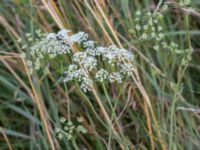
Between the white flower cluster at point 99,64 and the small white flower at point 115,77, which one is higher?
the white flower cluster at point 99,64

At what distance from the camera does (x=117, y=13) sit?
163cm

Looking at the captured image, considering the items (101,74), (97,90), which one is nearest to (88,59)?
(101,74)

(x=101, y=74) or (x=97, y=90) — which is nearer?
(x=101, y=74)

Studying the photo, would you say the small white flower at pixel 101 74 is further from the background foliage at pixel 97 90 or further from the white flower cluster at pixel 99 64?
the background foliage at pixel 97 90

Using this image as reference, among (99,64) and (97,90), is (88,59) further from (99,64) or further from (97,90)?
(97,90)

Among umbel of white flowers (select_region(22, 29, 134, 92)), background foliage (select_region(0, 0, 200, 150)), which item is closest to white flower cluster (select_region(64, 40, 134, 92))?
umbel of white flowers (select_region(22, 29, 134, 92))

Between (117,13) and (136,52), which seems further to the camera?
(117,13)

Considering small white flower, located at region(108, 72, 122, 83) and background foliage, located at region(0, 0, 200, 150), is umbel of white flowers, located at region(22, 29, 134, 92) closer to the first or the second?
small white flower, located at region(108, 72, 122, 83)

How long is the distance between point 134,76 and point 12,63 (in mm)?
497

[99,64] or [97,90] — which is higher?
[99,64]

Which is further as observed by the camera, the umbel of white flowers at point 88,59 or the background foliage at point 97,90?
the background foliage at point 97,90

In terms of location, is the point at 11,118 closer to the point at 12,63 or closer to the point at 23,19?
the point at 12,63

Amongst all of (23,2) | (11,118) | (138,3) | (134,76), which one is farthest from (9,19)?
(134,76)

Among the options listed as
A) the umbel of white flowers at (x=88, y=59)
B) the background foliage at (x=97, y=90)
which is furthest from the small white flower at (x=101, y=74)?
the background foliage at (x=97, y=90)
